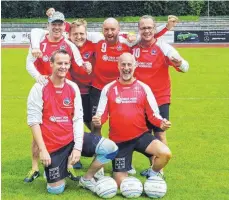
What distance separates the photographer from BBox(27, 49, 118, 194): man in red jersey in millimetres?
5801

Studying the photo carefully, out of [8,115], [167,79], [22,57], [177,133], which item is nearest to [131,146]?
[167,79]

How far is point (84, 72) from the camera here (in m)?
6.77

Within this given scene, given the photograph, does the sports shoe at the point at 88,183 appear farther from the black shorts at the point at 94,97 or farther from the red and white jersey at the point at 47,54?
the red and white jersey at the point at 47,54

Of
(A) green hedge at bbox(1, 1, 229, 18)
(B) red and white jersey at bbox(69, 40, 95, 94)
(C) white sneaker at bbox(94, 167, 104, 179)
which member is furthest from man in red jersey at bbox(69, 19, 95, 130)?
(A) green hedge at bbox(1, 1, 229, 18)

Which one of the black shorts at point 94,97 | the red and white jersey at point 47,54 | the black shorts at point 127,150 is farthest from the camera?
the black shorts at point 94,97

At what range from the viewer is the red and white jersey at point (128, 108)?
604 centimetres

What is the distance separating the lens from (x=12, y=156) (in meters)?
7.63

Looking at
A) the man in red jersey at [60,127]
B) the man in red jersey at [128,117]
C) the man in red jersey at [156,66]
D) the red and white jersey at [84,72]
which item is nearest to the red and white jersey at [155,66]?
the man in red jersey at [156,66]

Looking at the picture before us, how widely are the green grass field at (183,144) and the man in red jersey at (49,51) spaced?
29cm

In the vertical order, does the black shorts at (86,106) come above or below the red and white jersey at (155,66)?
below

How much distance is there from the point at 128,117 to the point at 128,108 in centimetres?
11

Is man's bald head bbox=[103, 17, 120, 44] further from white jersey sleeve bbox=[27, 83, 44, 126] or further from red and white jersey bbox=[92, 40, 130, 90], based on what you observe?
white jersey sleeve bbox=[27, 83, 44, 126]

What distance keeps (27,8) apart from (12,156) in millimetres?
33285

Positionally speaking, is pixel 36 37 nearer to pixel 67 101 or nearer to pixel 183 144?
pixel 67 101
